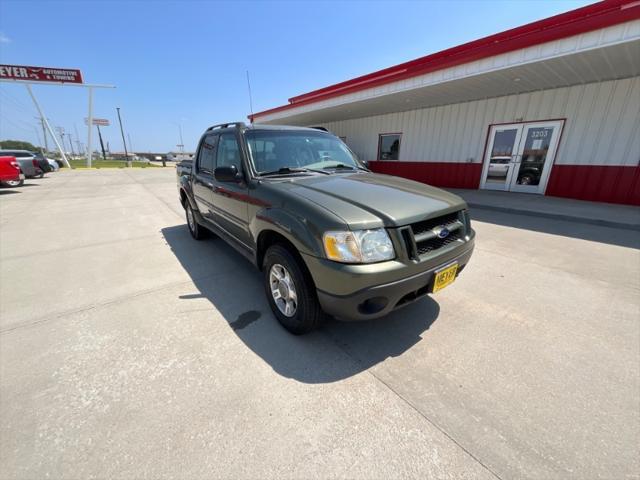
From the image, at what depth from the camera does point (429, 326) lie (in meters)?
2.50

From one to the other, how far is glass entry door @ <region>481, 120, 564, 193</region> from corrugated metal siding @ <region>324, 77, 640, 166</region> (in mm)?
233

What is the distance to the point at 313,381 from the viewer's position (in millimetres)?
1925

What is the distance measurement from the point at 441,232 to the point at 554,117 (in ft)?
30.1

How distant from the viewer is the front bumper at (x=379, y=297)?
180 cm

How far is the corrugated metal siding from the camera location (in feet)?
23.3

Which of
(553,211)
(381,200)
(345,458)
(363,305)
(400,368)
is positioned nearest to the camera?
(345,458)

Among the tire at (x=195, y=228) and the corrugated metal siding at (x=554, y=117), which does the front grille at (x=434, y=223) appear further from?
the corrugated metal siding at (x=554, y=117)

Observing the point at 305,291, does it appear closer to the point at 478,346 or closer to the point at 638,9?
the point at 478,346

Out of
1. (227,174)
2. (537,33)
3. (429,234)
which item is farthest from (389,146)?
(429,234)

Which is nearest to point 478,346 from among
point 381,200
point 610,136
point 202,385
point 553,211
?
point 381,200

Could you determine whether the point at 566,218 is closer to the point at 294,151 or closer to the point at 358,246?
the point at 294,151

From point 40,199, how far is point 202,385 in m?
12.1

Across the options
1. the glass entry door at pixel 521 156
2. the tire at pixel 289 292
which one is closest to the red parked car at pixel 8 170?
the tire at pixel 289 292

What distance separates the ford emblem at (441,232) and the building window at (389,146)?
11.5 meters
